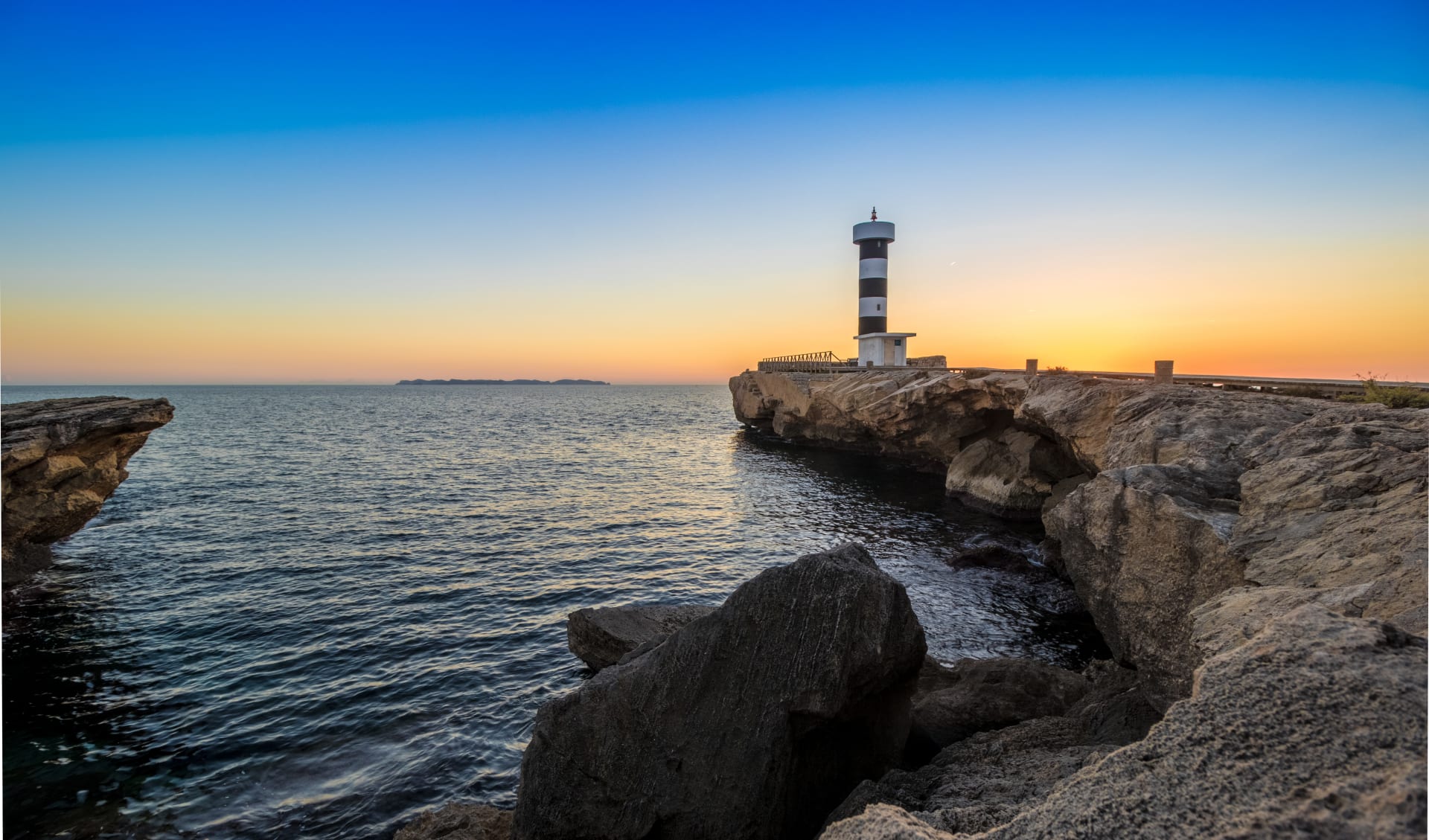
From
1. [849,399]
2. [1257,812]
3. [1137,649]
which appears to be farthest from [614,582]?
[849,399]

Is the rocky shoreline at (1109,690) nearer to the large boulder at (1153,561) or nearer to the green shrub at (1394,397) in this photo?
the large boulder at (1153,561)

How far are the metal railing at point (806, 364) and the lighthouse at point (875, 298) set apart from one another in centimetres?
299

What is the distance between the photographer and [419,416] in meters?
93.6

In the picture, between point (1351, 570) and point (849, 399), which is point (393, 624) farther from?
point (849, 399)

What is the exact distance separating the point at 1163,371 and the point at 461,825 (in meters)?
27.4

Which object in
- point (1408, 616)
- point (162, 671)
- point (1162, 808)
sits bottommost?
point (162, 671)

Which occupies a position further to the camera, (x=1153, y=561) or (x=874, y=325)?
(x=874, y=325)

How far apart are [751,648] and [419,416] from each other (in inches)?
3754

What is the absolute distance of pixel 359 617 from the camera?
57.4 feet

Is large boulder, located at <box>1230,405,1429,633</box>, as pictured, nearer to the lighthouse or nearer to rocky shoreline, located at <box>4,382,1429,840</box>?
rocky shoreline, located at <box>4,382,1429,840</box>

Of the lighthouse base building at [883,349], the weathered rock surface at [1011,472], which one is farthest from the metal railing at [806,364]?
the weathered rock surface at [1011,472]

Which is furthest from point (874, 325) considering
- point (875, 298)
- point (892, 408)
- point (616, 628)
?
point (616, 628)

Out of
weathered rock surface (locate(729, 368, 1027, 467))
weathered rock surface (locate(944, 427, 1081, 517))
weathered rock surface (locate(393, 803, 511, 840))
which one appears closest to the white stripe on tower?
weathered rock surface (locate(729, 368, 1027, 467))

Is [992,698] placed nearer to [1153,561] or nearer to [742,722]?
[1153,561]
